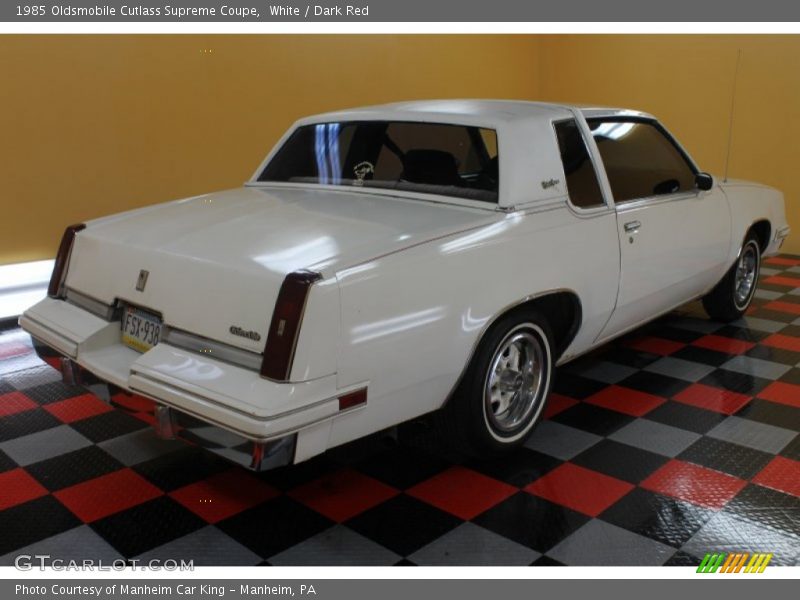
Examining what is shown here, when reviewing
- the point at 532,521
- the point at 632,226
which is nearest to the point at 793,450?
the point at 632,226

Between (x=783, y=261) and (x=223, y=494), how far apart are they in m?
6.08

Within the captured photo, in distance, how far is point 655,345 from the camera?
15.3 ft

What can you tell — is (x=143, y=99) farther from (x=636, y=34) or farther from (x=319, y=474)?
(x=636, y=34)

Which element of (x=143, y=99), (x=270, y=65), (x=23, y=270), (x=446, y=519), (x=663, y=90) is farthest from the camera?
(x=663, y=90)

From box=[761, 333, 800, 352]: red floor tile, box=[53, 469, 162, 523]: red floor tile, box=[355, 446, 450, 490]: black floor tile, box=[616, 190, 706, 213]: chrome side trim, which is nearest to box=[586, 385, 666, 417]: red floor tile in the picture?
box=[616, 190, 706, 213]: chrome side trim

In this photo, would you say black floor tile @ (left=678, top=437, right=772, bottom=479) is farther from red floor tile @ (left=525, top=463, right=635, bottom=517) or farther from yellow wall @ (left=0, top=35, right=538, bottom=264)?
yellow wall @ (left=0, top=35, right=538, bottom=264)

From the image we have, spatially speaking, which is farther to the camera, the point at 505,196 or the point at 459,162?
the point at 459,162

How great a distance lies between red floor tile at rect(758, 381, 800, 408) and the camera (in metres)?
3.77

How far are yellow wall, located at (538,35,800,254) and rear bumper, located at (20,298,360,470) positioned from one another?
6.62m

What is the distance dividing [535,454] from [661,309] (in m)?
1.40

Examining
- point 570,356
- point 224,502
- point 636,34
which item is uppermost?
point 636,34

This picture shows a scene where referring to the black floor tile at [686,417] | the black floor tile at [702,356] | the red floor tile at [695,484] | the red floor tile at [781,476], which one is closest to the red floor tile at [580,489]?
the red floor tile at [695,484]

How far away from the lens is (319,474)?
3033 millimetres

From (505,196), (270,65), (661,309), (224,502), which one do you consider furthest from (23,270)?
(661,309)
